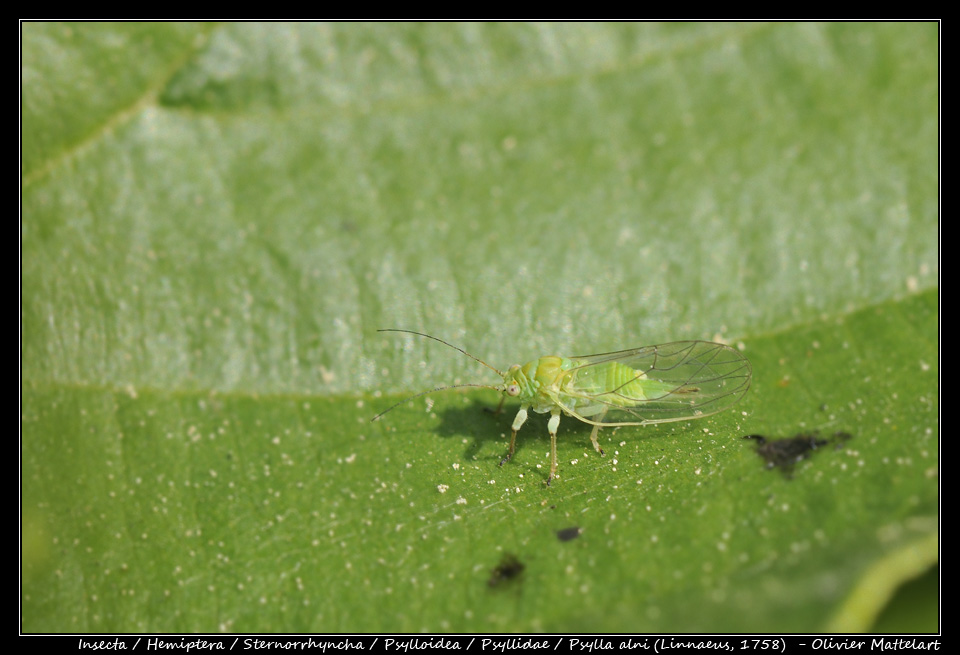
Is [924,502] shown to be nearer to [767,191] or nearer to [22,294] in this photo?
[767,191]

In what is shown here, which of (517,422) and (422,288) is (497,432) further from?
(422,288)

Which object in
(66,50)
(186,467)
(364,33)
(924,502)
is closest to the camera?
(924,502)

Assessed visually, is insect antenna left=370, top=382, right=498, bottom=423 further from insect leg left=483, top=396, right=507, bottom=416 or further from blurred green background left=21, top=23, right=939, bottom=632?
insect leg left=483, top=396, right=507, bottom=416

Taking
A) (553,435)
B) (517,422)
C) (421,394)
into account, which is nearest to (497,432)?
(517,422)

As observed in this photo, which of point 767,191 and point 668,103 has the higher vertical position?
point 668,103

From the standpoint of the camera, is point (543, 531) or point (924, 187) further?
point (924, 187)

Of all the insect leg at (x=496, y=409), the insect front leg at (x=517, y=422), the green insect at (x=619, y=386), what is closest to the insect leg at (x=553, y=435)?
the green insect at (x=619, y=386)

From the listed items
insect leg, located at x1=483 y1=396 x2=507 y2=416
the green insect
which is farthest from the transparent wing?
insect leg, located at x1=483 y1=396 x2=507 y2=416

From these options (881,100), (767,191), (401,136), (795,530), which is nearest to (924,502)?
(795,530)

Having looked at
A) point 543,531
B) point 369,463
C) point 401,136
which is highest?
point 401,136
